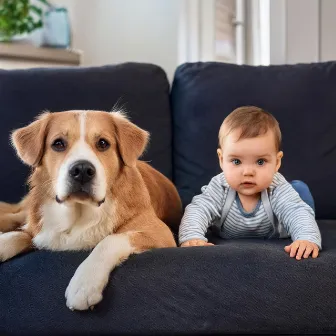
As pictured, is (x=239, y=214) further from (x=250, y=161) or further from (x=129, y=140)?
(x=129, y=140)

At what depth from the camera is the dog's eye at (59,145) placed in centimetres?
162

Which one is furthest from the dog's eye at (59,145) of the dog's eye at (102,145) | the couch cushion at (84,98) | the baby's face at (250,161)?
the couch cushion at (84,98)

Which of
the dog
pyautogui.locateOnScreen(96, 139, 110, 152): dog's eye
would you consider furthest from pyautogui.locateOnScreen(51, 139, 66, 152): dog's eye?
pyautogui.locateOnScreen(96, 139, 110, 152): dog's eye

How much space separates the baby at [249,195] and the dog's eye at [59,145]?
0.51 metres

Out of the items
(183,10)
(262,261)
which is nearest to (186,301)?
(262,261)

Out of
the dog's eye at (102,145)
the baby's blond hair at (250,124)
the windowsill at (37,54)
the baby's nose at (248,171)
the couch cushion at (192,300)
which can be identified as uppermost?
the windowsill at (37,54)

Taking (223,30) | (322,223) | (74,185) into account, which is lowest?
(322,223)

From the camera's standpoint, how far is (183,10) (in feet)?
11.5

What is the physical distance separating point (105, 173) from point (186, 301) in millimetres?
459

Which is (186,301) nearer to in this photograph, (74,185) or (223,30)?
(74,185)

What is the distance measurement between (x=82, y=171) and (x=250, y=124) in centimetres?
65

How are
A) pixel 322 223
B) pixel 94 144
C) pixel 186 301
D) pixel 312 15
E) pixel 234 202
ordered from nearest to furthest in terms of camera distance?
pixel 186 301, pixel 94 144, pixel 234 202, pixel 322 223, pixel 312 15

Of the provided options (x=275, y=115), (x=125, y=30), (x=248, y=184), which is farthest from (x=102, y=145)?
(x=125, y=30)

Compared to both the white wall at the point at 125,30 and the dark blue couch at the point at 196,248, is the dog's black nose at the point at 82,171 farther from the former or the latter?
the white wall at the point at 125,30
